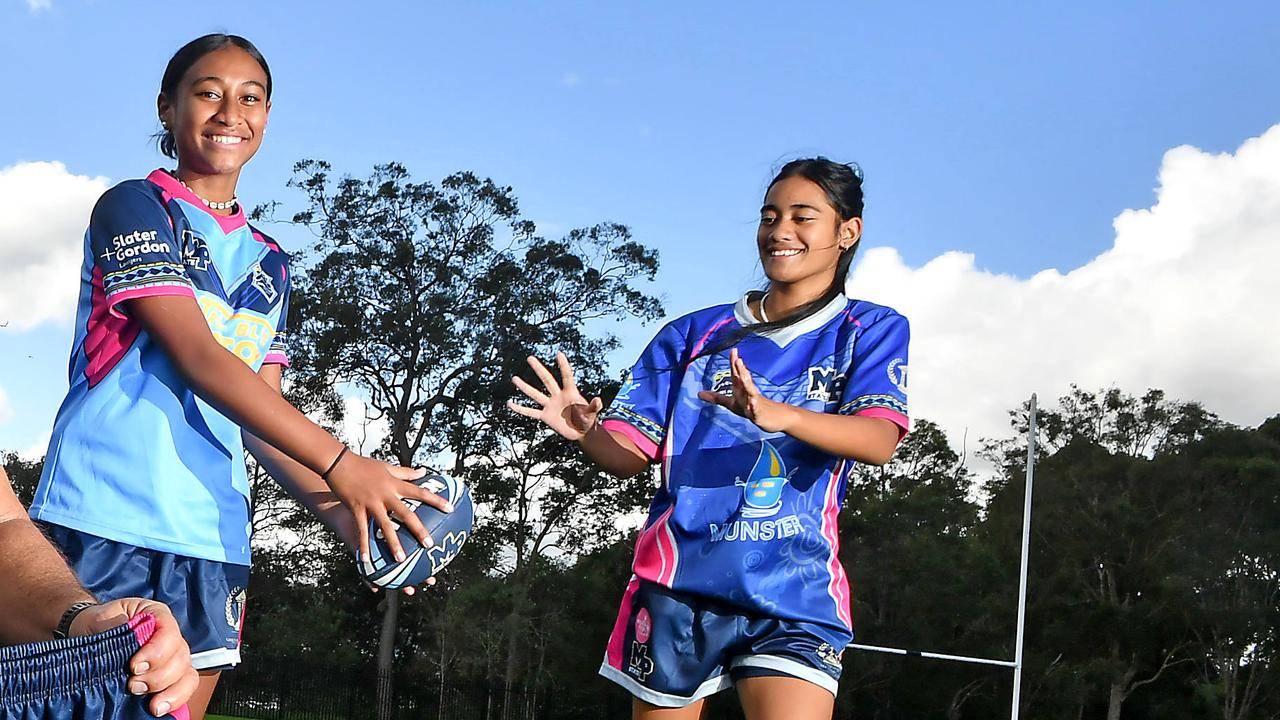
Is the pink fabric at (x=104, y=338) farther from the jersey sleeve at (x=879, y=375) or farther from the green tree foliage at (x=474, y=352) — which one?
the green tree foliage at (x=474, y=352)

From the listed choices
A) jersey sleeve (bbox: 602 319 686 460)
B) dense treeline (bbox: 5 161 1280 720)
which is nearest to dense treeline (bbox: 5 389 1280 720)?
dense treeline (bbox: 5 161 1280 720)

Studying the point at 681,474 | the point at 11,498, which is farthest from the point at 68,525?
the point at 681,474

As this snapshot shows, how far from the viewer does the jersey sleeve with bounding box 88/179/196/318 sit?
85.5 inches

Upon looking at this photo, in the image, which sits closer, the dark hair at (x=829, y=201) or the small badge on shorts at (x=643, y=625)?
the small badge on shorts at (x=643, y=625)

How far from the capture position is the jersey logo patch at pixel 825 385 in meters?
2.79

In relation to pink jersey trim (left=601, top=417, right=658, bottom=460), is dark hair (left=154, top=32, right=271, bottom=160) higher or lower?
higher

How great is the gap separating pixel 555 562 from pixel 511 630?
201cm

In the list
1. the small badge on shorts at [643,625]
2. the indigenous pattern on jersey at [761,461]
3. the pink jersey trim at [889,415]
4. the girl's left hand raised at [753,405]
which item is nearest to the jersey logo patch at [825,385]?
the indigenous pattern on jersey at [761,461]

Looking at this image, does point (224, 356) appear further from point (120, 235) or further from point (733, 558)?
point (733, 558)

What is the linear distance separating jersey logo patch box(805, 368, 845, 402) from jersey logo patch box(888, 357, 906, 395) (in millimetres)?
102

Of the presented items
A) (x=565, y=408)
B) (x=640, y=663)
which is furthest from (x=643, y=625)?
(x=565, y=408)

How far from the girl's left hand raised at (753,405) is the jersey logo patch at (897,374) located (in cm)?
39

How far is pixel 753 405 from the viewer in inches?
94.7

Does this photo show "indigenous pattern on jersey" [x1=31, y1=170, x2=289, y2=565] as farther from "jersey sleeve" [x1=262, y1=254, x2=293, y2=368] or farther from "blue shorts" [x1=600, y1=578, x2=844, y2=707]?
"blue shorts" [x1=600, y1=578, x2=844, y2=707]
